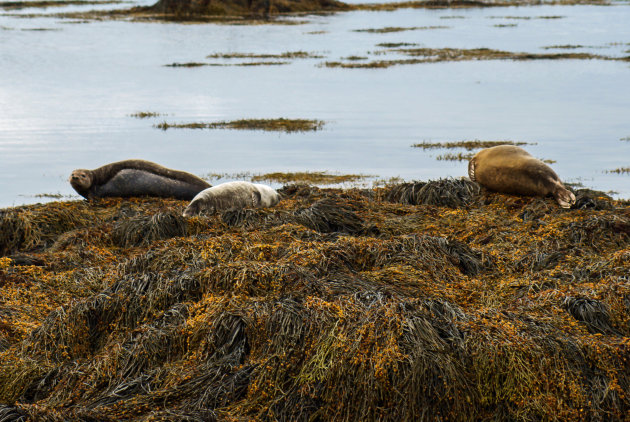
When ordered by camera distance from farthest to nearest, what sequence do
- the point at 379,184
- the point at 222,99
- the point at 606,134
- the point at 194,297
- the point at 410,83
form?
the point at 410,83, the point at 222,99, the point at 606,134, the point at 379,184, the point at 194,297

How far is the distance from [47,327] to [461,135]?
13506 mm

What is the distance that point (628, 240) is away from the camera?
7.88 metres

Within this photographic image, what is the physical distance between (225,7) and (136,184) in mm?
46370

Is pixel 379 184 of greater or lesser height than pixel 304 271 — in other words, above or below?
below

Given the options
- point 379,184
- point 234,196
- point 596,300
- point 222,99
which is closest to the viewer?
point 596,300

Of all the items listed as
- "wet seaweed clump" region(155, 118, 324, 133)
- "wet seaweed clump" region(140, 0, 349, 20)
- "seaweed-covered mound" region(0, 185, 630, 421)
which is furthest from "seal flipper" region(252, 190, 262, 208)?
"wet seaweed clump" region(140, 0, 349, 20)

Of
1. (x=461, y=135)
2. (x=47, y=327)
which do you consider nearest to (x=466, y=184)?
(x=47, y=327)

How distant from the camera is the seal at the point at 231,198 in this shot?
992 cm

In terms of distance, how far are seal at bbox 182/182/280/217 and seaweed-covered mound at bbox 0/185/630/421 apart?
1.48 meters

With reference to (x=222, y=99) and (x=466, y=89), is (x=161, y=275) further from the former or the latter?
(x=466, y=89)

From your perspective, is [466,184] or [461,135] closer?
[466,184]

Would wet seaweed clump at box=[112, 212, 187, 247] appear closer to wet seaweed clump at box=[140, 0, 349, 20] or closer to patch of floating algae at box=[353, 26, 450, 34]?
patch of floating algae at box=[353, 26, 450, 34]

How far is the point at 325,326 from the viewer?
18.2ft

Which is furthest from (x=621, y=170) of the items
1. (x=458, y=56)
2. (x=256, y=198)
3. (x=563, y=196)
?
→ (x=458, y=56)
